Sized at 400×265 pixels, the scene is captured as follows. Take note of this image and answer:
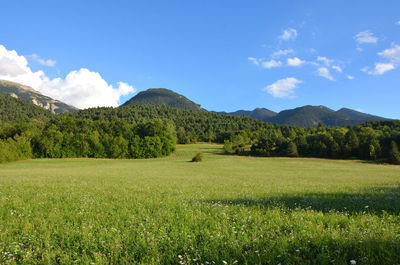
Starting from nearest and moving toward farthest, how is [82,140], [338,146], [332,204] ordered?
[332,204], [82,140], [338,146]

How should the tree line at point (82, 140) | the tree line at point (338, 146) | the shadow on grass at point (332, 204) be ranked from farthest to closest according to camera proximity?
the tree line at point (338, 146) → the tree line at point (82, 140) → the shadow on grass at point (332, 204)

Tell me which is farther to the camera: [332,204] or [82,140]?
[82,140]

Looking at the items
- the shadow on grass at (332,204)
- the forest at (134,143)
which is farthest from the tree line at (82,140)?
the shadow on grass at (332,204)

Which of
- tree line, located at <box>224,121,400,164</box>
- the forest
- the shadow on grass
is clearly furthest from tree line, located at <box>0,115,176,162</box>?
the shadow on grass

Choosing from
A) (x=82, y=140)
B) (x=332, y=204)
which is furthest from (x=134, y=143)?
(x=332, y=204)

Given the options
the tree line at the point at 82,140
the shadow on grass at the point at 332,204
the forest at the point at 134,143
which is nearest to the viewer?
the shadow on grass at the point at 332,204

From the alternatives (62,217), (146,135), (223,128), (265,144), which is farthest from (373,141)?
(223,128)

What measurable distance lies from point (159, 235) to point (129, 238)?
2.19 ft

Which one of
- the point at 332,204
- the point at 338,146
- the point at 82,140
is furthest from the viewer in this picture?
the point at 338,146

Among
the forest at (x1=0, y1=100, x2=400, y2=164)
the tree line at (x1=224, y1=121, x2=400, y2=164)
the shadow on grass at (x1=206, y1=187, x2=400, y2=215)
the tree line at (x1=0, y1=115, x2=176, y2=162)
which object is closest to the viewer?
the shadow on grass at (x1=206, y1=187, x2=400, y2=215)

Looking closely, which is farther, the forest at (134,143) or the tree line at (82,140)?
the forest at (134,143)

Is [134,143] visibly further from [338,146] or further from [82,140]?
[338,146]

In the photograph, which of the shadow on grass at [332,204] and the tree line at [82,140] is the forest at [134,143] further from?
the shadow on grass at [332,204]

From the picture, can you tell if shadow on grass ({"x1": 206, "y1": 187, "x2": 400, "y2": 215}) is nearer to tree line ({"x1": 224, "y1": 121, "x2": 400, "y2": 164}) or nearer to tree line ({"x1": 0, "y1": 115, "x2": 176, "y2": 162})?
tree line ({"x1": 224, "y1": 121, "x2": 400, "y2": 164})
